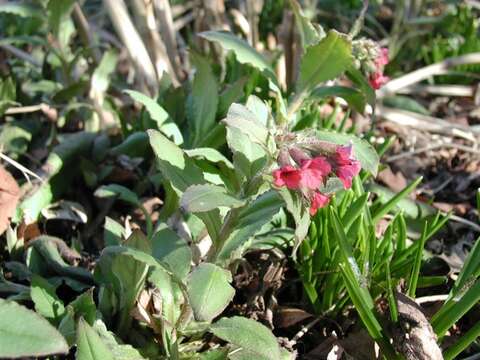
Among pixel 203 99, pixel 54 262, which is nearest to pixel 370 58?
pixel 203 99

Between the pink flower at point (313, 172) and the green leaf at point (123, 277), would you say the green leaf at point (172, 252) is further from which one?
the pink flower at point (313, 172)

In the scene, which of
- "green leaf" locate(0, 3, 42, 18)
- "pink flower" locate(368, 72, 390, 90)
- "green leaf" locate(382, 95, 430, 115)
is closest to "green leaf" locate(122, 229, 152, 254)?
"pink flower" locate(368, 72, 390, 90)

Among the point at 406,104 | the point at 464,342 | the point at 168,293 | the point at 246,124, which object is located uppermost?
the point at 246,124

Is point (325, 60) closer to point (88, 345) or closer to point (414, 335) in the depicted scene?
point (414, 335)

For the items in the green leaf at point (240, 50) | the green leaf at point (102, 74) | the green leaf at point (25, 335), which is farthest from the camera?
the green leaf at point (102, 74)

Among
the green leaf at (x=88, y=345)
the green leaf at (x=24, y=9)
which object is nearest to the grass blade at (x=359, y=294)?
the green leaf at (x=88, y=345)

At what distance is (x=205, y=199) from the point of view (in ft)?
3.97

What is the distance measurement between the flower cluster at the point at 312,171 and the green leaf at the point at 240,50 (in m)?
0.62

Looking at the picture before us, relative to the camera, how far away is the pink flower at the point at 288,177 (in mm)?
1165

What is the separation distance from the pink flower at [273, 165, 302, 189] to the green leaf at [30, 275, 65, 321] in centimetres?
57

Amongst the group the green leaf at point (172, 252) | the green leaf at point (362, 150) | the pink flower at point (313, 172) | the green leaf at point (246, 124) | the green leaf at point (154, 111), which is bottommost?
the green leaf at point (172, 252)

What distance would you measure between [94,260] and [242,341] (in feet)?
1.93

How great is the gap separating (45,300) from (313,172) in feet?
2.10

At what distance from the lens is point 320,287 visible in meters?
1.65
